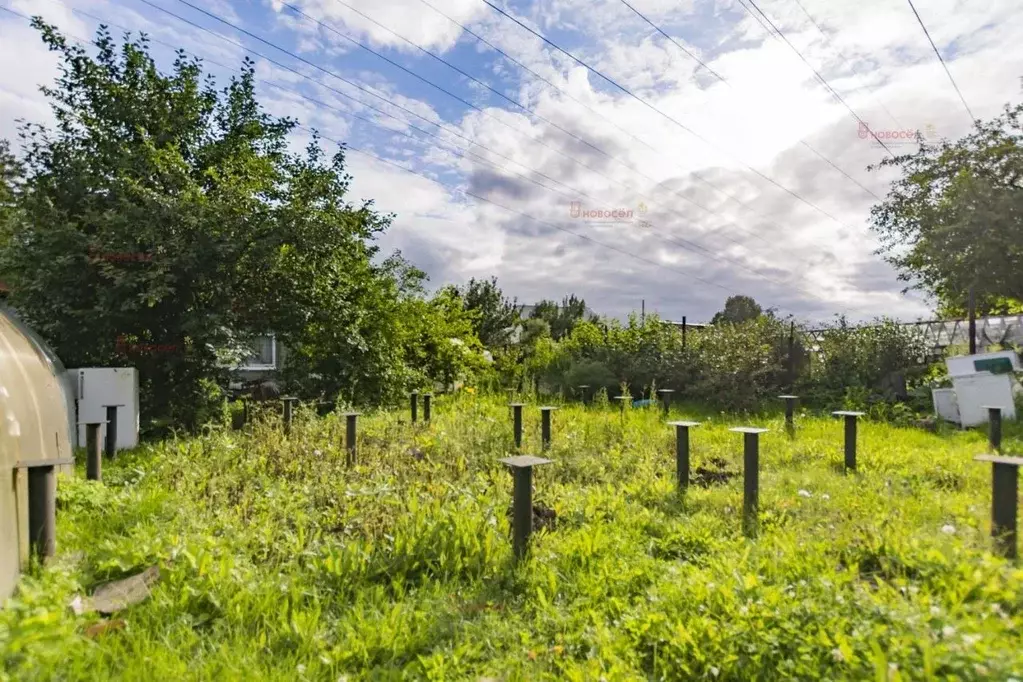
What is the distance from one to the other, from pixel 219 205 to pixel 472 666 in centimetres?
685

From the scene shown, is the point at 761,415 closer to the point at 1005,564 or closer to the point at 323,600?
the point at 1005,564

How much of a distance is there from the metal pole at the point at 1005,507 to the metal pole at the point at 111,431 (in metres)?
7.56

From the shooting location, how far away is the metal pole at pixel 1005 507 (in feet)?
10.3

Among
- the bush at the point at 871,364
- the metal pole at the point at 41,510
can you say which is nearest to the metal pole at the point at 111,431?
the metal pole at the point at 41,510

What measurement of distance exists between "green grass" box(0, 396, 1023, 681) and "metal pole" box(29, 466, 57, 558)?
0.53 ft

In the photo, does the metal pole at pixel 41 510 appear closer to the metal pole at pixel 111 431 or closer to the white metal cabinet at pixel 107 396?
the metal pole at pixel 111 431

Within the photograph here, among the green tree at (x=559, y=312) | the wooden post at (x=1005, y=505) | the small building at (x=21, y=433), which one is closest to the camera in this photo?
the small building at (x=21, y=433)

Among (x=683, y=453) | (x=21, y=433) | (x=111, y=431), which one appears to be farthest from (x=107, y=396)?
(x=683, y=453)

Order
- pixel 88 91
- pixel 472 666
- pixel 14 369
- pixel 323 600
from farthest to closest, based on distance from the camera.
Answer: pixel 88 91 < pixel 14 369 < pixel 323 600 < pixel 472 666

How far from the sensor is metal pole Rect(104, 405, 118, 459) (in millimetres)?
6430

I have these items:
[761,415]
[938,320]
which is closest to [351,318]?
[761,415]

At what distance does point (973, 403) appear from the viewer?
8047 millimetres

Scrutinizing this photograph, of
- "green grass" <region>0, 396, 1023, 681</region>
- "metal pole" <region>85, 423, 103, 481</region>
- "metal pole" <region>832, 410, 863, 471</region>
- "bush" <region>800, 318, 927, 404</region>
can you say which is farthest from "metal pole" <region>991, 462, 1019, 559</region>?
"bush" <region>800, 318, 927, 404</region>

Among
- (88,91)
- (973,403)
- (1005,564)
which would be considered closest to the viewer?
(1005,564)
